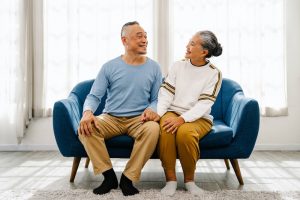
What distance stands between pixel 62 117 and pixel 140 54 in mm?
697

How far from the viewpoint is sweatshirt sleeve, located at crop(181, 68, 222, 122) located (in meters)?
2.34

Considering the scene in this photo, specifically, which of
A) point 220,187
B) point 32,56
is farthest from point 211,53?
point 32,56

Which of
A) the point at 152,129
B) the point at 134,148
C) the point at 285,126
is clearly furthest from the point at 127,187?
the point at 285,126

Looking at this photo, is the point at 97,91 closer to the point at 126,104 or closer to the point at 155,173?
the point at 126,104

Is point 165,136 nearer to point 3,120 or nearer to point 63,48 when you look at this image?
point 63,48

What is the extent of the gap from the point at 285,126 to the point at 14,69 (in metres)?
2.90

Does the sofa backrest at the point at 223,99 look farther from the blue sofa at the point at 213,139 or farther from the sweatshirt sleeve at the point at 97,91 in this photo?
the sweatshirt sleeve at the point at 97,91

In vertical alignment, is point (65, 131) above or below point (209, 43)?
below

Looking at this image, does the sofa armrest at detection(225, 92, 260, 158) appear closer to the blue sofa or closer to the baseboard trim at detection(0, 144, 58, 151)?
the blue sofa

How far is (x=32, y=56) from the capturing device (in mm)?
3793

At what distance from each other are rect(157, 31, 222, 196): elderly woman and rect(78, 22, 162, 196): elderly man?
0.09 m

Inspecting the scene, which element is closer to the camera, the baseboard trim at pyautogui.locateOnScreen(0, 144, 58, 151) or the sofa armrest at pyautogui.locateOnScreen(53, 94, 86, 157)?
the sofa armrest at pyautogui.locateOnScreen(53, 94, 86, 157)

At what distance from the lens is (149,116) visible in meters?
2.38

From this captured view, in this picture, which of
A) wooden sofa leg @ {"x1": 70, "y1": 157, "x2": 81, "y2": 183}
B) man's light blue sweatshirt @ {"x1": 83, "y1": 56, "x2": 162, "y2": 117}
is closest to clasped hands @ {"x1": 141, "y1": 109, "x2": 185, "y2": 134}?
man's light blue sweatshirt @ {"x1": 83, "y1": 56, "x2": 162, "y2": 117}
